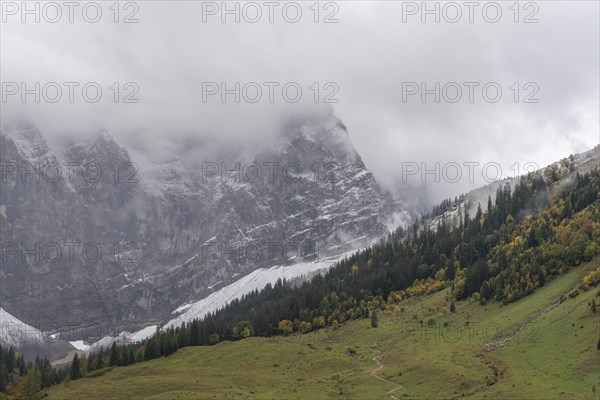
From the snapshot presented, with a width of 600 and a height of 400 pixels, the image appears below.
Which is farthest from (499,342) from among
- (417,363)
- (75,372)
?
(75,372)

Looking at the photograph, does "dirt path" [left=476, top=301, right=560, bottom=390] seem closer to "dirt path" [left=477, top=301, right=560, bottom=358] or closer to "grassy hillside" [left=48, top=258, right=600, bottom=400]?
"dirt path" [left=477, top=301, right=560, bottom=358]

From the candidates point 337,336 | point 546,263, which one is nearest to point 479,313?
point 546,263

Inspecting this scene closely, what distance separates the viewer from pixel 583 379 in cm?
10681

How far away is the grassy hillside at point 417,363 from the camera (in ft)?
383

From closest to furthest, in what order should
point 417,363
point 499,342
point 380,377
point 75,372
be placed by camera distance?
point 380,377
point 417,363
point 499,342
point 75,372

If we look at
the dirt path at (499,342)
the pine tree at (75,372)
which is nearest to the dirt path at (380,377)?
the dirt path at (499,342)

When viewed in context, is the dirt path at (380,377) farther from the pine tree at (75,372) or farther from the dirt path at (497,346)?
the pine tree at (75,372)

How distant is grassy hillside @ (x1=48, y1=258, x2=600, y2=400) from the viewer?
117 meters

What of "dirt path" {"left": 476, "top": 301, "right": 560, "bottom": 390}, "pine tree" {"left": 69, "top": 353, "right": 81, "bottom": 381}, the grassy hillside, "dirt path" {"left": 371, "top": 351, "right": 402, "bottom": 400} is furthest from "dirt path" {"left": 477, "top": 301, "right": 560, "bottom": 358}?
"pine tree" {"left": 69, "top": 353, "right": 81, "bottom": 381}

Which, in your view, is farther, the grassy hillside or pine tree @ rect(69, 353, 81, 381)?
pine tree @ rect(69, 353, 81, 381)

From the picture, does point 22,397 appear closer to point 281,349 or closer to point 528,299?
point 281,349

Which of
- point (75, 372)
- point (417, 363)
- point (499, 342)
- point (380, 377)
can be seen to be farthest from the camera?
point (75, 372)

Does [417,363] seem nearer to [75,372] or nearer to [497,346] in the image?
[497,346]

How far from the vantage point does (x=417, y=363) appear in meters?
136
